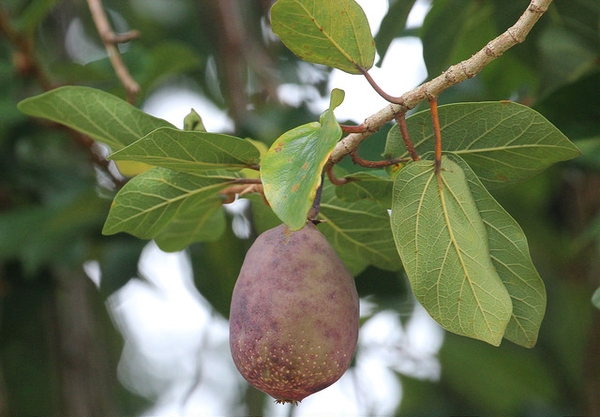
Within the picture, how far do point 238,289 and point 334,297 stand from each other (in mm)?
91

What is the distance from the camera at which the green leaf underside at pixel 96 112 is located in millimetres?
867

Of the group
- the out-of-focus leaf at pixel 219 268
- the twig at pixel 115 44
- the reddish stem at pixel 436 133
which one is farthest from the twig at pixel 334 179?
the out-of-focus leaf at pixel 219 268

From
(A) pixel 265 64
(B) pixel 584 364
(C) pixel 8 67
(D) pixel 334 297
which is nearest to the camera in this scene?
(D) pixel 334 297

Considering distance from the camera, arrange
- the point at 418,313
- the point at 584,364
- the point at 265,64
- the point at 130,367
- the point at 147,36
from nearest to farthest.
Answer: the point at 584,364, the point at 265,64, the point at 418,313, the point at 147,36, the point at 130,367

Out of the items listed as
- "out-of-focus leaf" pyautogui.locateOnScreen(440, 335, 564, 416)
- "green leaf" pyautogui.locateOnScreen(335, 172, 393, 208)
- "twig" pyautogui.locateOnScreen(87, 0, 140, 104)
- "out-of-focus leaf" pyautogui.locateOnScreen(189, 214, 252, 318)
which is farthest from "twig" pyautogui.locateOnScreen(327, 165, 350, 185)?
"out-of-focus leaf" pyautogui.locateOnScreen(440, 335, 564, 416)

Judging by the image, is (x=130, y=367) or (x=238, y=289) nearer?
(x=238, y=289)

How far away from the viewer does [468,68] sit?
680mm

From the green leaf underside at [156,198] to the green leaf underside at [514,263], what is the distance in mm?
266

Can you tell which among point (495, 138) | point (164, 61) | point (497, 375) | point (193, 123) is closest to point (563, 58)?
point (495, 138)

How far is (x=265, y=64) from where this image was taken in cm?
202

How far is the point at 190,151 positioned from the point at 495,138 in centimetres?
30

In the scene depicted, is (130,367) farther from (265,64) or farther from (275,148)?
(275,148)

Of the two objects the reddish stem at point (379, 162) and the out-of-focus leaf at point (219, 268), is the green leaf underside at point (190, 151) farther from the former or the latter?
the out-of-focus leaf at point (219, 268)

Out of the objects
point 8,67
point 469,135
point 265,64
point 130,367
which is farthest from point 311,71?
point 469,135
